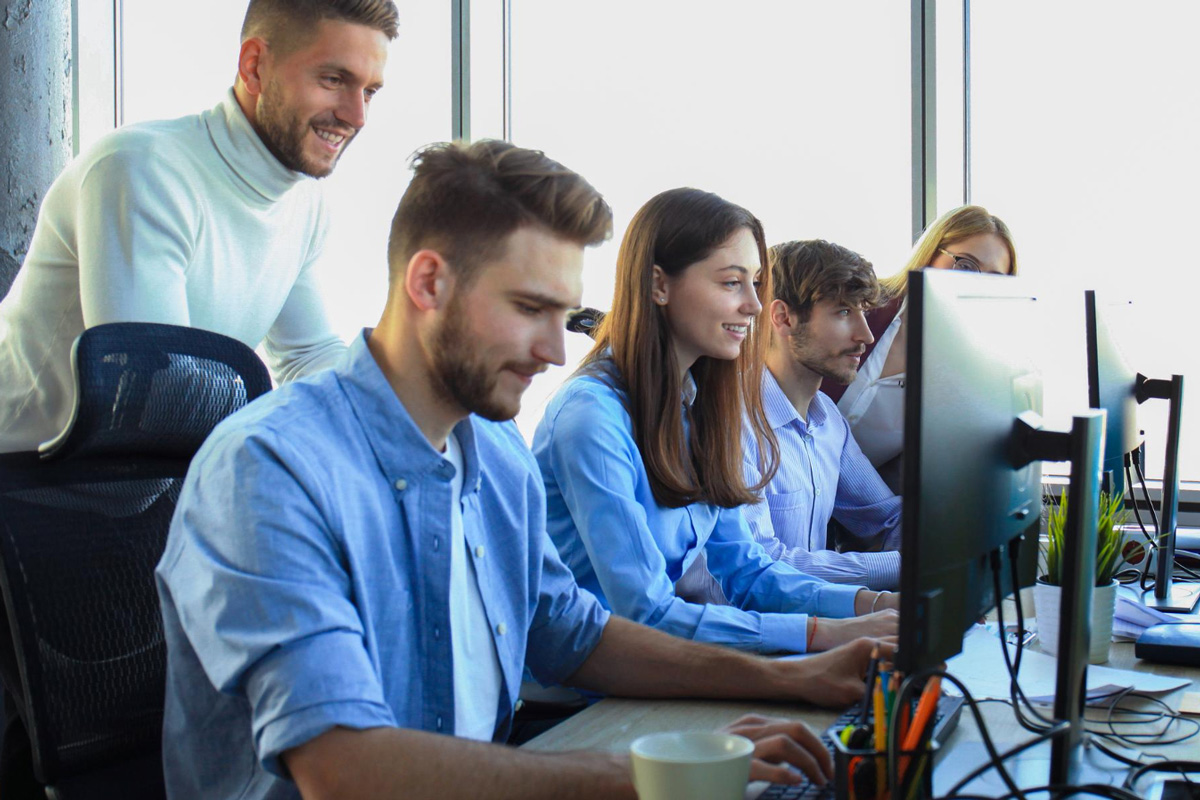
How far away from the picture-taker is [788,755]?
1022mm

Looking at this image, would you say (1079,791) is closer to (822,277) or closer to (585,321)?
(585,321)

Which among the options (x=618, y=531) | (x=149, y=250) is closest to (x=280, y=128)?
(x=149, y=250)

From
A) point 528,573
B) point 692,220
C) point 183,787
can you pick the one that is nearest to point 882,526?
point 692,220

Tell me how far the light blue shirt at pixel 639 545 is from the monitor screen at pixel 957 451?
0.58 meters

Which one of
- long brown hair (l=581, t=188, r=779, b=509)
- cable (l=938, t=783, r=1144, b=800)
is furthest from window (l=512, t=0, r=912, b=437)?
cable (l=938, t=783, r=1144, b=800)

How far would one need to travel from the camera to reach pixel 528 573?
1.37m

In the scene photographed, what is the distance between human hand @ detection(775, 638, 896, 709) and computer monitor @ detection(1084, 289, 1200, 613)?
667 millimetres

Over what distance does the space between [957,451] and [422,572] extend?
56cm

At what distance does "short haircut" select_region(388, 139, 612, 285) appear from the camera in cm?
121

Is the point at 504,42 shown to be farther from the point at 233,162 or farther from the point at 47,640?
the point at 47,640

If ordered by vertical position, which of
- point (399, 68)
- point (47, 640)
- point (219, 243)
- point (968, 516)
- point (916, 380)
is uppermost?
point (399, 68)

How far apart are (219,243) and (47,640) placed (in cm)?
88

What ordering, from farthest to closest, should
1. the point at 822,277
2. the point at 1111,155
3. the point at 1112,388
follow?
the point at 1111,155, the point at 822,277, the point at 1112,388

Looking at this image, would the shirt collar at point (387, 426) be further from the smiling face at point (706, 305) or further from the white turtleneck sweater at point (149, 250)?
the smiling face at point (706, 305)
